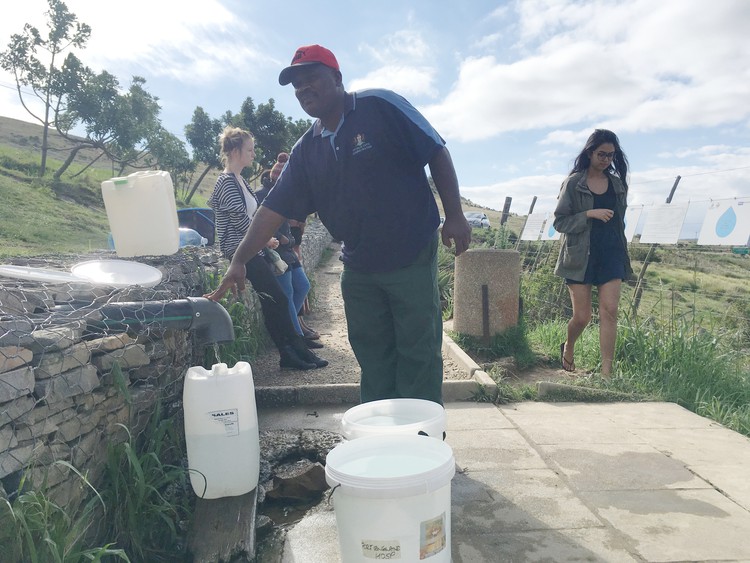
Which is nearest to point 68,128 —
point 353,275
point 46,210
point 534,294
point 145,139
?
point 145,139

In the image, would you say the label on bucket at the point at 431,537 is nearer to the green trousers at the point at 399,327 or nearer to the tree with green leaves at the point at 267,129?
the green trousers at the point at 399,327

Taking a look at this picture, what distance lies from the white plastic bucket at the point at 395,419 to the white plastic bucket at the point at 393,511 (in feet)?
0.81

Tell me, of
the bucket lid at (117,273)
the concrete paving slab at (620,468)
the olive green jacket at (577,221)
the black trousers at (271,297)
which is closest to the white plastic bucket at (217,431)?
the bucket lid at (117,273)

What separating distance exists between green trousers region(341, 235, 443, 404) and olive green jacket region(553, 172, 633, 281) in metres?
2.15

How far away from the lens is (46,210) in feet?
60.0

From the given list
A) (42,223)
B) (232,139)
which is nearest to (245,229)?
(232,139)

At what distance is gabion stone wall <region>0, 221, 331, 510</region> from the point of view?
5.61 ft

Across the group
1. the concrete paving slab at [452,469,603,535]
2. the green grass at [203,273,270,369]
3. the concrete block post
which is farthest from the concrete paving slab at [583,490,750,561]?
the concrete block post

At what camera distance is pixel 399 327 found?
2639mm

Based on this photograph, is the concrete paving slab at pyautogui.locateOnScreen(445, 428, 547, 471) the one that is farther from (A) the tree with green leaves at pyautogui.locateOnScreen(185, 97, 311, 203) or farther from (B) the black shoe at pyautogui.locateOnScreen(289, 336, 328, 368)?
(A) the tree with green leaves at pyautogui.locateOnScreen(185, 97, 311, 203)

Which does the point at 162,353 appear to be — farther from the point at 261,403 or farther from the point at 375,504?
the point at 375,504

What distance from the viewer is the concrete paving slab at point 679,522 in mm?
2033

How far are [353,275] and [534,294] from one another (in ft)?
16.0

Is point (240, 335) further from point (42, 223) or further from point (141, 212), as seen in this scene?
point (42, 223)
